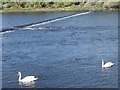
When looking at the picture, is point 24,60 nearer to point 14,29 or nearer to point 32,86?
point 32,86

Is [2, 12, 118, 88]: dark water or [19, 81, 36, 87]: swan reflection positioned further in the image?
[2, 12, 118, 88]: dark water

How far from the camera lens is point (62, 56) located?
109 feet

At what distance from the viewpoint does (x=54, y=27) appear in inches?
2234

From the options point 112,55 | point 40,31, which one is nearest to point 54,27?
point 40,31

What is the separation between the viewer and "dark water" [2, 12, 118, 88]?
997 inches

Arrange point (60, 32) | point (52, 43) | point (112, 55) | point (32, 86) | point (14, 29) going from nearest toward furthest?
1. point (32, 86)
2. point (112, 55)
3. point (52, 43)
4. point (60, 32)
5. point (14, 29)

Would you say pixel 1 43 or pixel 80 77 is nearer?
pixel 80 77

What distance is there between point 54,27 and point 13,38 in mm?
11950

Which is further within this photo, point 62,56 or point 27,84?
point 62,56

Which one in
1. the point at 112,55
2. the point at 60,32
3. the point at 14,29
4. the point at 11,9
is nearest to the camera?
the point at 112,55

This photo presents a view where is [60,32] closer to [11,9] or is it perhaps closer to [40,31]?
[40,31]

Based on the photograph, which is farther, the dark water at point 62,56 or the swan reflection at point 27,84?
the dark water at point 62,56

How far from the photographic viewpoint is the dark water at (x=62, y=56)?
25328 millimetres

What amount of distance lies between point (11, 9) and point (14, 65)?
69.0m
